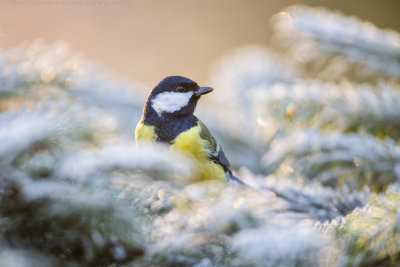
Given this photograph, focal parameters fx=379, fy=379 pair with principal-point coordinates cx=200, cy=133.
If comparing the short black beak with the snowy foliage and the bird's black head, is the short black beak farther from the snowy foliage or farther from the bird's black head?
the snowy foliage

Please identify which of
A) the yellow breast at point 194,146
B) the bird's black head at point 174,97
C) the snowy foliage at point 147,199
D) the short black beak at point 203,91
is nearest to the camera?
the snowy foliage at point 147,199

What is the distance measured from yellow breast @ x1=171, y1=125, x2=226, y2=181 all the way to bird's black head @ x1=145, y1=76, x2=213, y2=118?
101mm

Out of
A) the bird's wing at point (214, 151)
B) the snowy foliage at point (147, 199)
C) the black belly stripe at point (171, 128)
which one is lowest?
the bird's wing at point (214, 151)

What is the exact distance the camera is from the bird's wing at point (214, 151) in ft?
3.84

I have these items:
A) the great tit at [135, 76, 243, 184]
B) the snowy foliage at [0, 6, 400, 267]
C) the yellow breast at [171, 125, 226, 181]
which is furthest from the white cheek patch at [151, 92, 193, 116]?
the snowy foliage at [0, 6, 400, 267]

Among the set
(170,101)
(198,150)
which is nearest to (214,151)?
(198,150)

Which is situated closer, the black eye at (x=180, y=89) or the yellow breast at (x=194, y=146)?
the yellow breast at (x=194, y=146)

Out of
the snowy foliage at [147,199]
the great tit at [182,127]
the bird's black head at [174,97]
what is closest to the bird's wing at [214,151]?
the great tit at [182,127]

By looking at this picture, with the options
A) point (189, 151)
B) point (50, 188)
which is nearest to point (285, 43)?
point (189, 151)

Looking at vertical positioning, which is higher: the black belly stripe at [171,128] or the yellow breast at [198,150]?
the black belly stripe at [171,128]

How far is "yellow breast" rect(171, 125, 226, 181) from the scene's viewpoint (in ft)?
3.54

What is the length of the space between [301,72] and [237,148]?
406mm

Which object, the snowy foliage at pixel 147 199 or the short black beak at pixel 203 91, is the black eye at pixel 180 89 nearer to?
the short black beak at pixel 203 91

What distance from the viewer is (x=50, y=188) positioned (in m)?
0.42
